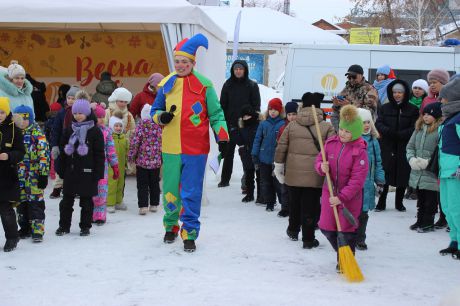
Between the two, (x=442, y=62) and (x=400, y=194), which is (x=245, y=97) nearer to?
(x=400, y=194)

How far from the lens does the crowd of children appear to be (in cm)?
531

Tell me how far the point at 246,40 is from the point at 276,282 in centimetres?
2638

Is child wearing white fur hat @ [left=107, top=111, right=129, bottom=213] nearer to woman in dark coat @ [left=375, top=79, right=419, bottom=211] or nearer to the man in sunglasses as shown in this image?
the man in sunglasses

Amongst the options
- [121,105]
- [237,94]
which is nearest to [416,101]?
[237,94]

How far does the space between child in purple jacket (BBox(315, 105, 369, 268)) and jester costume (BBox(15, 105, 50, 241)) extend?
2.57 metres

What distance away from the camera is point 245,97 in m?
9.22

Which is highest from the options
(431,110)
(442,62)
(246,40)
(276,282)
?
(246,40)

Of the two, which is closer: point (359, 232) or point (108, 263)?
point (108, 263)

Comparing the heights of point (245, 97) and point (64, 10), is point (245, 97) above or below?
below

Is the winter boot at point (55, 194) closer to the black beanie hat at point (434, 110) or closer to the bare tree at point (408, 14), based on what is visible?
the black beanie hat at point (434, 110)

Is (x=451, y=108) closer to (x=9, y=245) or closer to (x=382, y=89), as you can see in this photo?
(x=9, y=245)

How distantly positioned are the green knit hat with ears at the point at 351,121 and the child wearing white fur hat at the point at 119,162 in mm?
3555

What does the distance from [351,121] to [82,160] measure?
2.77 meters

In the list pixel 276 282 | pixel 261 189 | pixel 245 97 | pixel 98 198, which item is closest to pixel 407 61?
pixel 245 97
